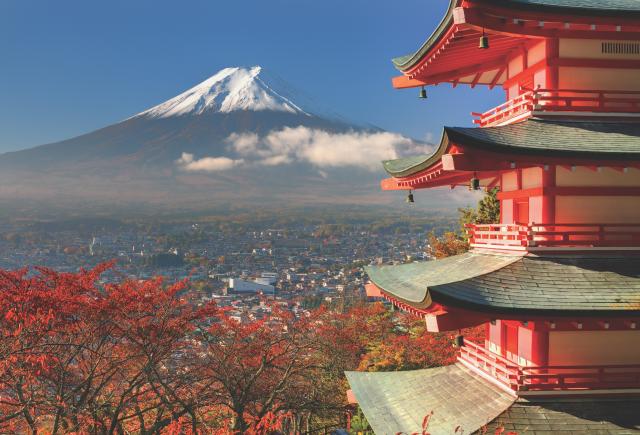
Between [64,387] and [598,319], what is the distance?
11506mm

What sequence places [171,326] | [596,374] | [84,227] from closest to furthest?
[596,374], [171,326], [84,227]

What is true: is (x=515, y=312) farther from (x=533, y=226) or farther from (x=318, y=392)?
(x=318, y=392)

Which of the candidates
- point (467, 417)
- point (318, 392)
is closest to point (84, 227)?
point (318, 392)

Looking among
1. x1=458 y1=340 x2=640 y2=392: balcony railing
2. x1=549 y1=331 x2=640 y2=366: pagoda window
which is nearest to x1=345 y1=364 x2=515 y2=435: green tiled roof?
x1=458 y1=340 x2=640 y2=392: balcony railing

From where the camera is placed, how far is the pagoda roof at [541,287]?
7.70 metres

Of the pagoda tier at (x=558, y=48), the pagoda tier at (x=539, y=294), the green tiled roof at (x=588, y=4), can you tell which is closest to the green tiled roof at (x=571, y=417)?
the pagoda tier at (x=539, y=294)

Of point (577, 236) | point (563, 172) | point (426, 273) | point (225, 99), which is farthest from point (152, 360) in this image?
point (225, 99)

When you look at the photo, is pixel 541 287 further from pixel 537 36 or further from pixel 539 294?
pixel 537 36

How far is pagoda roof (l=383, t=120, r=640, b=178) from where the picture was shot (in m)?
8.15

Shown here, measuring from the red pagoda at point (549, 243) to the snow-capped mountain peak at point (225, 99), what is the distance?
131 metres

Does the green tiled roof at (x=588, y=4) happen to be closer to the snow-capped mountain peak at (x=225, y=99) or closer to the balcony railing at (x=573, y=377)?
the balcony railing at (x=573, y=377)

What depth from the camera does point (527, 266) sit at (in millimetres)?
8703

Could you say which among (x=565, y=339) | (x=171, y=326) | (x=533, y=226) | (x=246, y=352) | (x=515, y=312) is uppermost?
(x=533, y=226)

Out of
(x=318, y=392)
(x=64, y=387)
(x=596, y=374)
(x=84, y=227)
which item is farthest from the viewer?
(x=84, y=227)
